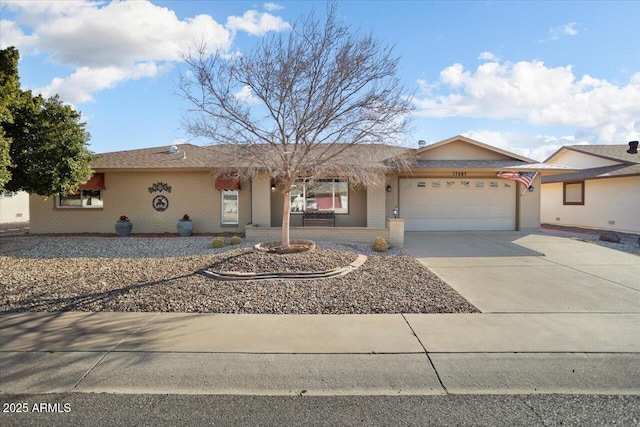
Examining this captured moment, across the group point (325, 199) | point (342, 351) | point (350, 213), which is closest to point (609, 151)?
point (350, 213)

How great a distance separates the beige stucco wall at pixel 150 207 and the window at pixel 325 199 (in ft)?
7.08

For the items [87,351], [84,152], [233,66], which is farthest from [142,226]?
[87,351]

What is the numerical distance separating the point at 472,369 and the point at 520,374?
1.56 feet

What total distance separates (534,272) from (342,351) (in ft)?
20.6

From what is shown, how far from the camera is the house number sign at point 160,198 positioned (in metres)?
14.9

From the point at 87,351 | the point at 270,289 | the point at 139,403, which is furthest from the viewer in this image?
the point at 270,289

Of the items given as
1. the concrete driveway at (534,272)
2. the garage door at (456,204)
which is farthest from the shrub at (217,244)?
the garage door at (456,204)

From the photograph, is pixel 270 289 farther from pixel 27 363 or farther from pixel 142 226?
pixel 142 226

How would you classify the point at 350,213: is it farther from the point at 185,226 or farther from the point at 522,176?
the point at 522,176

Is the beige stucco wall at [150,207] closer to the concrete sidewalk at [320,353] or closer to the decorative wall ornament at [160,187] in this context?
the decorative wall ornament at [160,187]

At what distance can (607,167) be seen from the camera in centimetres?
1853

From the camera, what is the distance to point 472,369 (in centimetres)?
380

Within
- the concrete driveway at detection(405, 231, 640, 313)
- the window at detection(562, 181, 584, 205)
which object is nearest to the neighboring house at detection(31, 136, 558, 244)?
the concrete driveway at detection(405, 231, 640, 313)

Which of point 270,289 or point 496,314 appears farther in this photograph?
point 270,289
